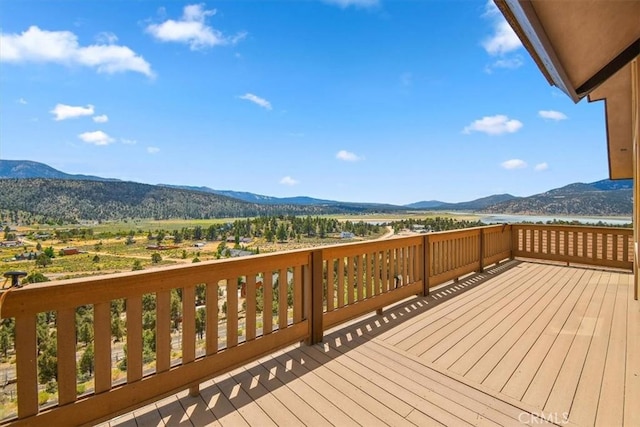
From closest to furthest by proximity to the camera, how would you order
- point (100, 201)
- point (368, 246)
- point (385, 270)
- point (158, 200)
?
point (368, 246) < point (385, 270) < point (100, 201) < point (158, 200)

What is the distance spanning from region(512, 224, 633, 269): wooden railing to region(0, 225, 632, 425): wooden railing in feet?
14.8

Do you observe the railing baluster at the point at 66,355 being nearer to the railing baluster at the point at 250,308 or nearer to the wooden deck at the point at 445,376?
the wooden deck at the point at 445,376

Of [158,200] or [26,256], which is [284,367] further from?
[158,200]

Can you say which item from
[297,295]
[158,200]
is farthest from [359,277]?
[158,200]

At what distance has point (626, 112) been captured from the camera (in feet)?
18.1

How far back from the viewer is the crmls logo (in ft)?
6.05

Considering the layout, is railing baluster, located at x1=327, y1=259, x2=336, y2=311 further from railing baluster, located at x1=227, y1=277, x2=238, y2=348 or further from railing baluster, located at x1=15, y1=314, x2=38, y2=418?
railing baluster, located at x1=15, y1=314, x2=38, y2=418

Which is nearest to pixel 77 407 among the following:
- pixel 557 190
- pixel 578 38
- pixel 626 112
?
pixel 578 38

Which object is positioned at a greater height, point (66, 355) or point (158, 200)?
point (158, 200)

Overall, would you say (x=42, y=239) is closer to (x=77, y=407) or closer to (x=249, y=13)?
(x=249, y=13)

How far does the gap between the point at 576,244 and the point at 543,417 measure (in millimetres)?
6284

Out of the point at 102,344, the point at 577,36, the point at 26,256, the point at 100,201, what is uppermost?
the point at 577,36

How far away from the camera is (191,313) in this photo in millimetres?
2195

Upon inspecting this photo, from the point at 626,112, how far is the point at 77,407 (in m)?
8.39
